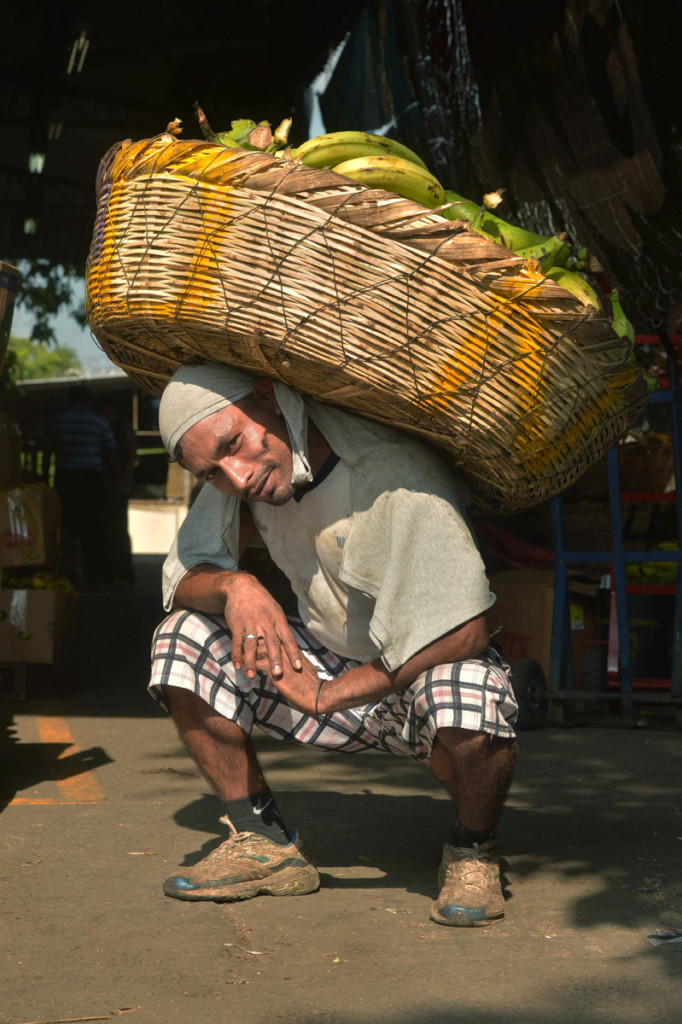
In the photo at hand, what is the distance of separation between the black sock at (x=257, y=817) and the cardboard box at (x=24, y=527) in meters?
3.39

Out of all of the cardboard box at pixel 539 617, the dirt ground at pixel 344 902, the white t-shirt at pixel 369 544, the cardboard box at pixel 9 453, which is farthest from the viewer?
the cardboard box at pixel 9 453

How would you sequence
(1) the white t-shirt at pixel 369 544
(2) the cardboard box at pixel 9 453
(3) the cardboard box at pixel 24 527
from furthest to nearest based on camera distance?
(2) the cardboard box at pixel 9 453 < (3) the cardboard box at pixel 24 527 < (1) the white t-shirt at pixel 369 544

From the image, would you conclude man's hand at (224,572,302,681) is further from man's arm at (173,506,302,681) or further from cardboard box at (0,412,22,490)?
cardboard box at (0,412,22,490)

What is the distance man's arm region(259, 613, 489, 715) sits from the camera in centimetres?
262

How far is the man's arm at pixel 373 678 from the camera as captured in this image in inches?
103

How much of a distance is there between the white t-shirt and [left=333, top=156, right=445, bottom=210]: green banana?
54 cm

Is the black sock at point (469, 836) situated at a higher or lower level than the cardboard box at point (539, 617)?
lower

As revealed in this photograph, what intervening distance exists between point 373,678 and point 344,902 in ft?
2.14

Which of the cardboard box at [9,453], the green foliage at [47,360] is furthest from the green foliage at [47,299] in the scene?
the green foliage at [47,360]

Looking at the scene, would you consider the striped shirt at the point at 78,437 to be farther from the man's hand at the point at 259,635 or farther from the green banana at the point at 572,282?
the green banana at the point at 572,282

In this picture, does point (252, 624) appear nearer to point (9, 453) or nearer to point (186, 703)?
point (186, 703)

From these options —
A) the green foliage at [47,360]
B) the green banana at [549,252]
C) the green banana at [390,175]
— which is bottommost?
the green banana at [549,252]

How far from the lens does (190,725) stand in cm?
294

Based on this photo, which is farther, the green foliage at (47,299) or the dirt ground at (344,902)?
the green foliage at (47,299)
